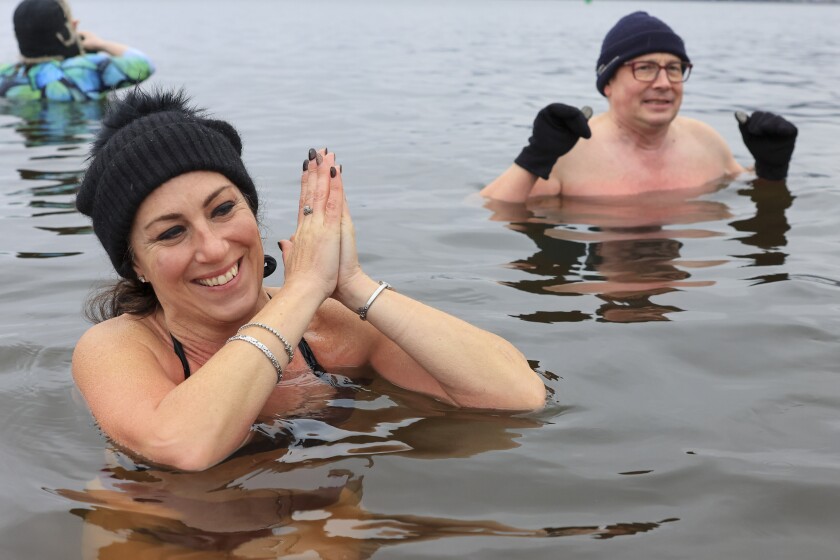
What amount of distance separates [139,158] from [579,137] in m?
4.27

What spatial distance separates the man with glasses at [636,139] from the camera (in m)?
6.80

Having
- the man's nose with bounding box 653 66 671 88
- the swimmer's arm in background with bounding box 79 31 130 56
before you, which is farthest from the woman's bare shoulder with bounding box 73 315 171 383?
the swimmer's arm in background with bounding box 79 31 130 56

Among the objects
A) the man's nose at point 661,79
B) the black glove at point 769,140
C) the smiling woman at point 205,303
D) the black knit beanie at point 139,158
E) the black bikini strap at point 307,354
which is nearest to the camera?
the smiling woman at point 205,303

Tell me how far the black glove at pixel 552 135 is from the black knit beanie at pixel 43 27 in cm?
733

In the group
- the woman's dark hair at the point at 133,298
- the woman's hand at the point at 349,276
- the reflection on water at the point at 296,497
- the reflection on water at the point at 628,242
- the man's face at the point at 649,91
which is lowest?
the reflection on water at the point at 296,497

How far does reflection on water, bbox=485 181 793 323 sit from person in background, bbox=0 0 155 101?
22.6ft

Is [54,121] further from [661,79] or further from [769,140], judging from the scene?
A: [769,140]

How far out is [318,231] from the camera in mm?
3602

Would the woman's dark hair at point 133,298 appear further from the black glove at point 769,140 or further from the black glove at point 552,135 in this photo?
the black glove at point 769,140

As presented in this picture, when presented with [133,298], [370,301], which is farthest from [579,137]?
[133,298]

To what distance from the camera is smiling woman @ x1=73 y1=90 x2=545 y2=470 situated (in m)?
3.26

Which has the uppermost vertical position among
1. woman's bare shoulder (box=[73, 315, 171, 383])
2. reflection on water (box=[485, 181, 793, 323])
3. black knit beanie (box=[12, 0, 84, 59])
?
black knit beanie (box=[12, 0, 84, 59])

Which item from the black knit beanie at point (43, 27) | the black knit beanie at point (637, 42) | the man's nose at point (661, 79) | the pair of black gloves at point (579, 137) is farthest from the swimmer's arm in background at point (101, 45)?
the man's nose at point (661, 79)

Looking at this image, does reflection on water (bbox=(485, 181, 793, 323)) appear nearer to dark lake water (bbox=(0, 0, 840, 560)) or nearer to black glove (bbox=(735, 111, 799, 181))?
dark lake water (bbox=(0, 0, 840, 560))
